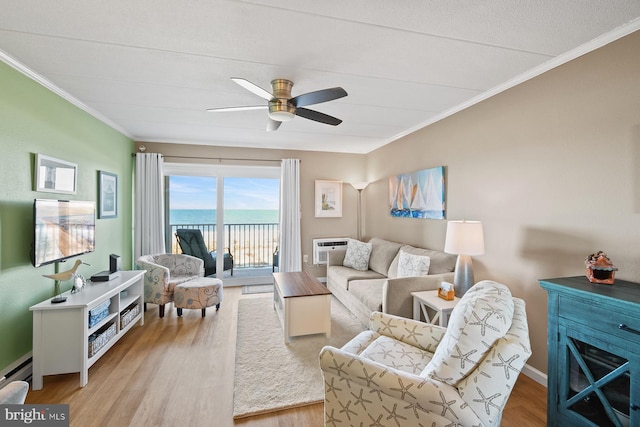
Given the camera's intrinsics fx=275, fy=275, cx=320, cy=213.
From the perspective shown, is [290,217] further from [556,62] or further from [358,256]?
[556,62]

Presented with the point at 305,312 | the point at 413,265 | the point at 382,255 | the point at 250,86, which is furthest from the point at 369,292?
the point at 250,86

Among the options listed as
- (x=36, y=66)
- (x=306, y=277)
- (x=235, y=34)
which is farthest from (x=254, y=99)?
(x=306, y=277)

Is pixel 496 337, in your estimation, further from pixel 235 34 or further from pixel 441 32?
pixel 235 34

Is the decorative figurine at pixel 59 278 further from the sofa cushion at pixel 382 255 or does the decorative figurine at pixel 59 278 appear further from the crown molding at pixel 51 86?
the sofa cushion at pixel 382 255

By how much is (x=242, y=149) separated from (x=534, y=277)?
439 centimetres

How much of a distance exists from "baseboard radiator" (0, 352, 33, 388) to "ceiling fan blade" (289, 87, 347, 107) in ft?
9.64

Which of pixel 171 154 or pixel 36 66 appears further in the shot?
pixel 171 154

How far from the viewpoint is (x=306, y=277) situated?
11.5 feet

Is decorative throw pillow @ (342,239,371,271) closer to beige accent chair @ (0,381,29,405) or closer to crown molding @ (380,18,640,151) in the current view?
crown molding @ (380,18,640,151)

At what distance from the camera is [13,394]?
1.05 m

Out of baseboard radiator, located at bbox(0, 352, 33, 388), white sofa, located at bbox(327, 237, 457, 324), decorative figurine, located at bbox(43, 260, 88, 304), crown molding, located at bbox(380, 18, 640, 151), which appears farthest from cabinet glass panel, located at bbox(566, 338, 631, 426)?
baseboard radiator, located at bbox(0, 352, 33, 388)

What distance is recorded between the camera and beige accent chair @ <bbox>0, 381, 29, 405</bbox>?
1025 mm

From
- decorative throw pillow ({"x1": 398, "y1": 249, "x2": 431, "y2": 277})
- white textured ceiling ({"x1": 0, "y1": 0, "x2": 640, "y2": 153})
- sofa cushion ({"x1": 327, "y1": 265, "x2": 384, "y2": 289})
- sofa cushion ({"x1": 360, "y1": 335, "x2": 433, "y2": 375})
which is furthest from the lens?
sofa cushion ({"x1": 327, "y1": 265, "x2": 384, "y2": 289})

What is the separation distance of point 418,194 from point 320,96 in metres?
2.16
